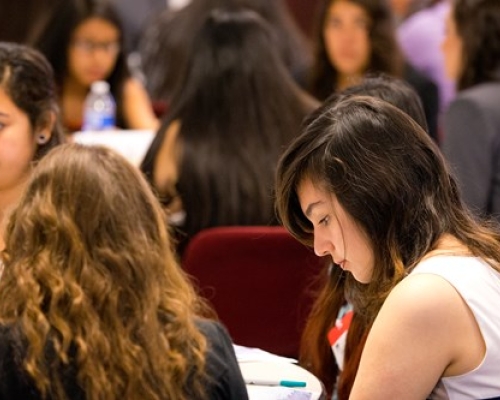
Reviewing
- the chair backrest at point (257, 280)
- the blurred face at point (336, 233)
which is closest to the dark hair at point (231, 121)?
the chair backrest at point (257, 280)

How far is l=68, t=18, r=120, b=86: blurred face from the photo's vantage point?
5.08 m

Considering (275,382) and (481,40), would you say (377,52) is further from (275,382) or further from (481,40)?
(275,382)

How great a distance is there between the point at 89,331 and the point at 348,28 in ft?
10.7

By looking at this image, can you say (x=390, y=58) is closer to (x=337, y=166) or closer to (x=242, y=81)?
(x=242, y=81)

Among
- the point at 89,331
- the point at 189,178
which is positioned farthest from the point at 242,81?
the point at 89,331

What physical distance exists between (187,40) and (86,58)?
856 mm

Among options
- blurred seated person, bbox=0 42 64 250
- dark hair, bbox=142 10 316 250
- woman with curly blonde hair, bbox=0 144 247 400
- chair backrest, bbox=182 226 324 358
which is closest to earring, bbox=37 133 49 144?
blurred seated person, bbox=0 42 64 250

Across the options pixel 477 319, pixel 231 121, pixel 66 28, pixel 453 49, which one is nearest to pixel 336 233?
pixel 477 319

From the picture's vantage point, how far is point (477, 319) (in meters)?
2.16

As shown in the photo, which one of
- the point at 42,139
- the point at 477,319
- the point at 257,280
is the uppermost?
the point at 42,139

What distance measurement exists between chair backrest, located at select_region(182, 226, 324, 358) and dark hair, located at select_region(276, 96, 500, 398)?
913 millimetres

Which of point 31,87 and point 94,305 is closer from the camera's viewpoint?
point 94,305

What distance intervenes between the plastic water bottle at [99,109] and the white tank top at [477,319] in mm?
2924

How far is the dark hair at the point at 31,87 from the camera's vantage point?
3100 millimetres
